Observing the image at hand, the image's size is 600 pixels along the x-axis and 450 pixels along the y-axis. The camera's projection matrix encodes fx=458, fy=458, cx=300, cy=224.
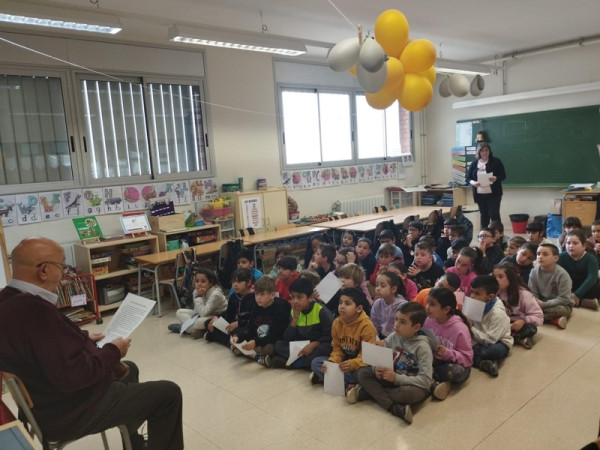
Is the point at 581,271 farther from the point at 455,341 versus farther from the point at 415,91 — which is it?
the point at 415,91

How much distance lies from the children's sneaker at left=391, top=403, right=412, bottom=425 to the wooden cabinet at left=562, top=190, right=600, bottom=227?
5.42m

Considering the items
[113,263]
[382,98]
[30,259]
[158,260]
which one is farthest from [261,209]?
[30,259]

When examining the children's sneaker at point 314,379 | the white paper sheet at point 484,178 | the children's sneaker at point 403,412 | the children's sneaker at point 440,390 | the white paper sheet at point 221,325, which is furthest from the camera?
the white paper sheet at point 484,178

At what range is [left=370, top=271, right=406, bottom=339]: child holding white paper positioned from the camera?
311 cm

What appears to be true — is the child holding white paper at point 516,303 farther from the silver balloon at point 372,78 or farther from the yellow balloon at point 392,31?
the yellow balloon at point 392,31

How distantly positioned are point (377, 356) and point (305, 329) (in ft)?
2.55

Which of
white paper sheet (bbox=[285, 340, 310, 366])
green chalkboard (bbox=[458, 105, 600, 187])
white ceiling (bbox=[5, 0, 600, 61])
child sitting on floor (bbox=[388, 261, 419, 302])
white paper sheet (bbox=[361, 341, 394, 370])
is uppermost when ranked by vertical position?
white ceiling (bbox=[5, 0, 600, 61])

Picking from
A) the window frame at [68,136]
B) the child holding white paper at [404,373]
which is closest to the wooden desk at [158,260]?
the window frame at [68,136]

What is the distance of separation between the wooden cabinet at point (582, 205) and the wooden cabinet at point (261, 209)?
13.5ft

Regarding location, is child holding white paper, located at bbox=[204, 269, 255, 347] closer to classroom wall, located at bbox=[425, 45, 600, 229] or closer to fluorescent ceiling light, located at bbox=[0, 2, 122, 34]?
fluorescent ceiling light, located at bbox=[0, 2, 122, 34]

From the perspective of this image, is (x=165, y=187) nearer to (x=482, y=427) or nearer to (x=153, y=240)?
(x=153, y=240)

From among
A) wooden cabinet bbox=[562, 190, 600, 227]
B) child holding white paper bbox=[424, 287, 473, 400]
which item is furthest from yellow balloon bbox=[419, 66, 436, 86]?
wooden cabinet bbox=[562, 190, 600, 227]

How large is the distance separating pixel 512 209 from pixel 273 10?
5540mm

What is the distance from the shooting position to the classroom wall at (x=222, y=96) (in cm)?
471
